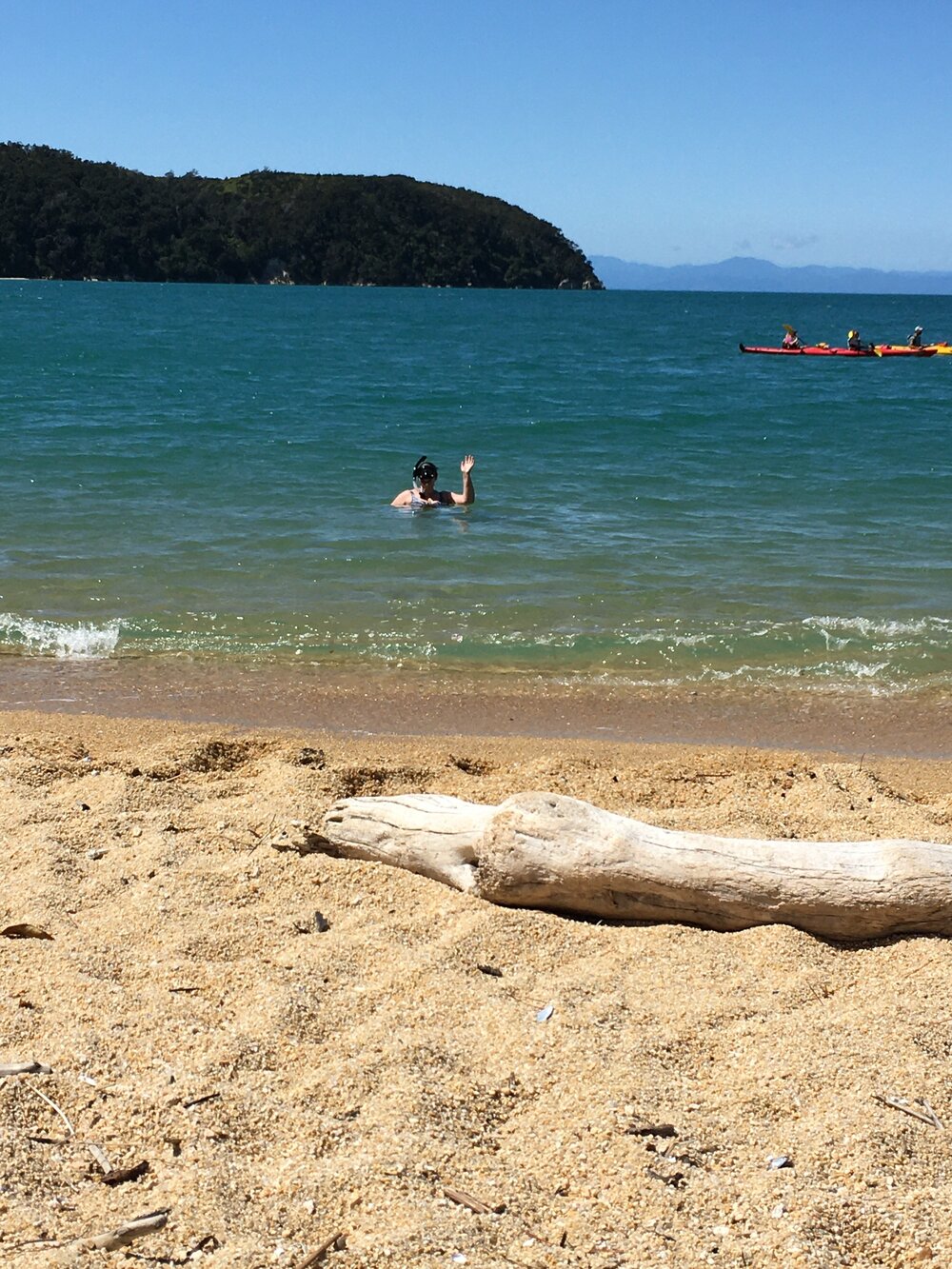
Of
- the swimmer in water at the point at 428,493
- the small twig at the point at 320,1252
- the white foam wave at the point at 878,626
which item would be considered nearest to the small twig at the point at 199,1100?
the small twig at the point at 320,1252

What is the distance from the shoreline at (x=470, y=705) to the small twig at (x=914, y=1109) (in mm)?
3924

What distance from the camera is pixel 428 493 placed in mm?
13234

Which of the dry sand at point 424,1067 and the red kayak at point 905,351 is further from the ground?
the red kayak at point 905,351

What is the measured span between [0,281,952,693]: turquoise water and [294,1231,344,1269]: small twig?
5.85 m

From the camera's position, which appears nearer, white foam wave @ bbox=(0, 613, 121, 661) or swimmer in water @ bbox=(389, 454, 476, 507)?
white foam wave @ bbox=(0, 613, 121, 661)

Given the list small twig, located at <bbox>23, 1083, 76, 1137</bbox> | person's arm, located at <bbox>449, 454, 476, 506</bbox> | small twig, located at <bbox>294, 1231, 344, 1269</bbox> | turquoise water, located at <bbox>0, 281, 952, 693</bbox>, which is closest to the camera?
small twig, located at <bbox>294, 1231, 344, 1269</bbox>

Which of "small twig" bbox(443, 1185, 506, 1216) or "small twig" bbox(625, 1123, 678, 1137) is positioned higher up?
"small twig" bbox(625, 1123, 678, 1137)

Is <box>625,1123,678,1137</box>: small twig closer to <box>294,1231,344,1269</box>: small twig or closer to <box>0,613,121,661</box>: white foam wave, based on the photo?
<box>294,1231,344,1269</box>: small twig

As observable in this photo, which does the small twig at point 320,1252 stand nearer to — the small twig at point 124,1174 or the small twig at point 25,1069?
the small twig at point 124,1174

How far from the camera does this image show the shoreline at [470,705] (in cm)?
725

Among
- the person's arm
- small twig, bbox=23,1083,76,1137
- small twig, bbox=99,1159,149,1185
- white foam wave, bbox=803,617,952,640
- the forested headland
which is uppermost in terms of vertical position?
the forested headland

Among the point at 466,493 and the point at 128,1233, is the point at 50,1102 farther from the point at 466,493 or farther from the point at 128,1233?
the point at 466,493

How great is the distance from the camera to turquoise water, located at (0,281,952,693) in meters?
8.89

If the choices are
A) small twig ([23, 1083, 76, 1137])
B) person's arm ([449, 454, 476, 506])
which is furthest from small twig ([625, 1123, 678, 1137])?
person's arm ([449, 454, 476, 506])
